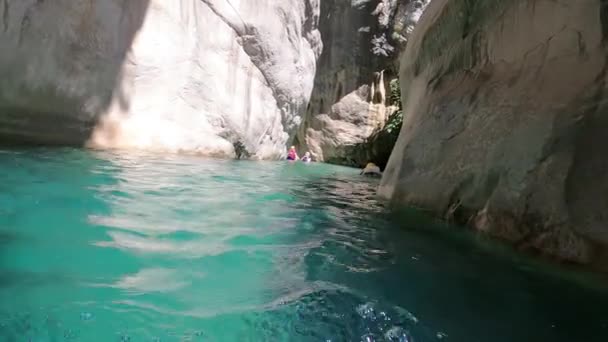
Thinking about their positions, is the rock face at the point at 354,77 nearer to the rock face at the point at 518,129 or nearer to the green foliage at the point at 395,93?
the green foliage at the point at 395,93

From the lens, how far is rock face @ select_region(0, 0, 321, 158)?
743 cm

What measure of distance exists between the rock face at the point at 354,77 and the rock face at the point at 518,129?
14.6 meters

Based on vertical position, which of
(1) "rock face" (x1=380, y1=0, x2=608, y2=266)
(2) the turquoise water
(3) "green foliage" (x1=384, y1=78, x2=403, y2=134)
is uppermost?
(3) "green foliage" (x1=384, y1=78, x2=403, y2=134)

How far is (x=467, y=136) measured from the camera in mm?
4441

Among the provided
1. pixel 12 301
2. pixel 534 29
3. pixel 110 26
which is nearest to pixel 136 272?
pixel 12 301

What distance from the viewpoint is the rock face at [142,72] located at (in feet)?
24.4

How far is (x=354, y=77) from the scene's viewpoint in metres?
20.6

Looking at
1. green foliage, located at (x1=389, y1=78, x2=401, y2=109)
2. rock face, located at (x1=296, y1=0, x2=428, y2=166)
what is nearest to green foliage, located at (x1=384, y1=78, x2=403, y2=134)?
green foliage, located at (x1=389, y1=78, x2=401, y2=109)

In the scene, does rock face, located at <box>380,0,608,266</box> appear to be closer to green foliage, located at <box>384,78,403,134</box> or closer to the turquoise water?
the turquoise water

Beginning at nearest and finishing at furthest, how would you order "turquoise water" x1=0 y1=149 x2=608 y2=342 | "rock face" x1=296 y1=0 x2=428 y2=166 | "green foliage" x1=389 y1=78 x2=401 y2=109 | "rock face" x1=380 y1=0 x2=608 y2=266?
"turquoise water" x1=0 y1=149 x2=608 y2=342
"rock face" x1=380 y1=0 x2=608 y2=266
"green foliage" x1=389 y1=78 x2=401 y2=109
"rock face" x1=296 y1=0 x2=428 y2=166

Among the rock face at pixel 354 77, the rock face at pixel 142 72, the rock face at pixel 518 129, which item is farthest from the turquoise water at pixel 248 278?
the rock face at pixel 354 77

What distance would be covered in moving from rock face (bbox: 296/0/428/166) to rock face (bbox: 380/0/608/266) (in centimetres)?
1465

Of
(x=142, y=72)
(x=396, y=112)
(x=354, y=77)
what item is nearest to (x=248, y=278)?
(x=142, y=72)

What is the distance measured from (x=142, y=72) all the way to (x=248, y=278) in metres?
7.61
